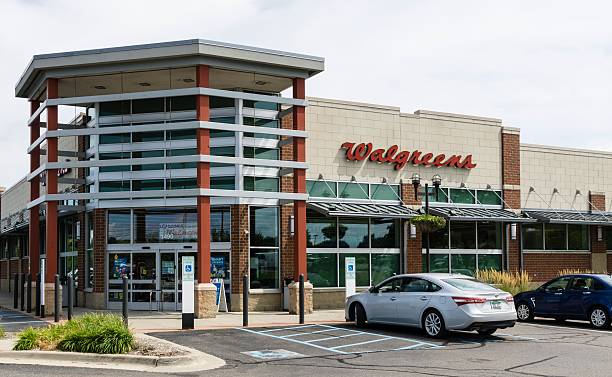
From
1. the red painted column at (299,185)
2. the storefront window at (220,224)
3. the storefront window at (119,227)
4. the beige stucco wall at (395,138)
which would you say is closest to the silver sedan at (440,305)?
the red painted column at (299,185)

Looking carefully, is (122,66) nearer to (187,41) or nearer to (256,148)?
(187,41)

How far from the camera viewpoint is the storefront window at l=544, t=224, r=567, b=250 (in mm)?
30922

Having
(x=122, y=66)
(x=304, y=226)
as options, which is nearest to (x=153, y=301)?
(x=304, y=226)

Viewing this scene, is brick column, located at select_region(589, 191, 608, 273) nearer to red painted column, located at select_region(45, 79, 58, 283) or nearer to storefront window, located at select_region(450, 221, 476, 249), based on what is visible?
storefront window, located at select_region(450, 221, 476, 249)

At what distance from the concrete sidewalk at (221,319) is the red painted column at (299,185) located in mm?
1508

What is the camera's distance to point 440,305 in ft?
53.7

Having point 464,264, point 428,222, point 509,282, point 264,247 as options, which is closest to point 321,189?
point 264,247

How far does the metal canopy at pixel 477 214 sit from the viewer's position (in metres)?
26.6

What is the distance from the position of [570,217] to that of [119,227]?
1793 cm

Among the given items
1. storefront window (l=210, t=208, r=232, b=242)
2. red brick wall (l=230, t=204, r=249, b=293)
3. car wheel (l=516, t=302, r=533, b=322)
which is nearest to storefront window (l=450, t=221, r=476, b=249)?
car wheel (l=516, t=302, r=533, b=322)

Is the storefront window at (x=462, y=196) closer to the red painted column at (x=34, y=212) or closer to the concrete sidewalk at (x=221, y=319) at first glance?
the concrete sidewalk at (x=221, y=319)

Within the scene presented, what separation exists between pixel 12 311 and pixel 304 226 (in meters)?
10.4

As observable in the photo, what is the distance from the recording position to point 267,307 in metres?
24.3

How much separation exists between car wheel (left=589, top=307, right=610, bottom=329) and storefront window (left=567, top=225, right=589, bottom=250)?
501 inches
